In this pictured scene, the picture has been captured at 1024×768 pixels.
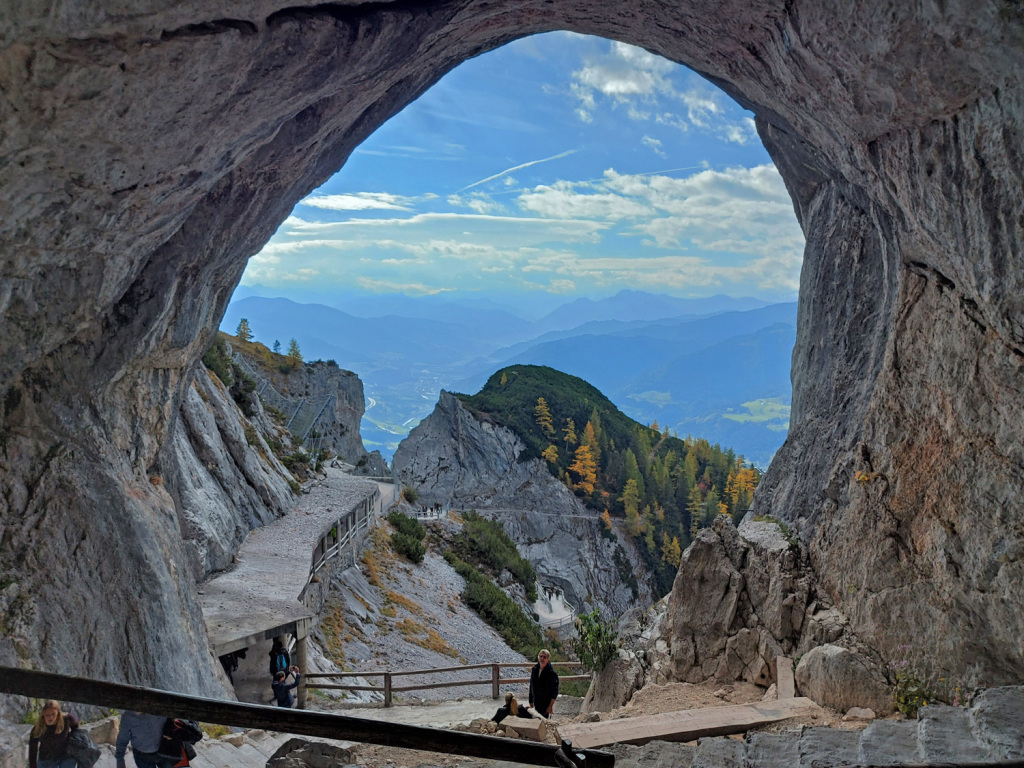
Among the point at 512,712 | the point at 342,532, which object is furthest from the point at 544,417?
the point at 512,712

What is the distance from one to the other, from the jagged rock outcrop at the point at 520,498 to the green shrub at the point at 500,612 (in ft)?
46.5

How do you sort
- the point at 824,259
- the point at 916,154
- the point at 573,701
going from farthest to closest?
1. the point at 573,701
2. the point at 824,259
3. the point at 916,154

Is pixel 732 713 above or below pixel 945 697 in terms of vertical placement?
below

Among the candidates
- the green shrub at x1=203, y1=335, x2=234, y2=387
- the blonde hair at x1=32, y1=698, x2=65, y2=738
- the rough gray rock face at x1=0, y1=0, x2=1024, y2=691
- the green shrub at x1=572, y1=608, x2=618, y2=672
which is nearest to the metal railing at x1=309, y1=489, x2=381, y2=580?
the green shrub at x1=203, y1=335, x2=234, y2=387

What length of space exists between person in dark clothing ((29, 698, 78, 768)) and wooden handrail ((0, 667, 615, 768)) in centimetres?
217

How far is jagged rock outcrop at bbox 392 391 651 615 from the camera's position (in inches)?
2003

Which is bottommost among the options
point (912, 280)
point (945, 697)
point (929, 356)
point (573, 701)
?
point (573, 701)

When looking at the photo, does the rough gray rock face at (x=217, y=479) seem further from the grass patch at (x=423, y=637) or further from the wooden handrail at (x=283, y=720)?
the wooden handrail at (x=283, y=720)

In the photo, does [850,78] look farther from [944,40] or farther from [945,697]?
[945,697]

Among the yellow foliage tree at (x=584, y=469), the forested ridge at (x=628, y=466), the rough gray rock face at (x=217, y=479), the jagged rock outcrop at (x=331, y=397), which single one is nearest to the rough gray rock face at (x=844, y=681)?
the rough gray rock face at (x=217, y=479)

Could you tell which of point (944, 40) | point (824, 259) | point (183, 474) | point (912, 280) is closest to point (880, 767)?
point (944, 40)

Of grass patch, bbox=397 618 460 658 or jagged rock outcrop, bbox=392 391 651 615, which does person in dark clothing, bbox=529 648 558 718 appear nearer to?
grass patch, bbox=397 618 460 658

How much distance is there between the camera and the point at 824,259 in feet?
48.7

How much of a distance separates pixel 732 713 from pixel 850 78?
8113 mm
